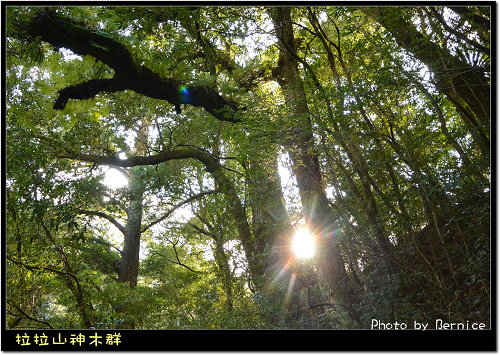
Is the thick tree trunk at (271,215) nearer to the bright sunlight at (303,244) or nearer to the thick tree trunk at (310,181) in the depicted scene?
the bright sunlight at (303,244)

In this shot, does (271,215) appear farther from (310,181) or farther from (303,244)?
A: (310,181)

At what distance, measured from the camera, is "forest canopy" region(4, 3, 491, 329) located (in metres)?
3.28

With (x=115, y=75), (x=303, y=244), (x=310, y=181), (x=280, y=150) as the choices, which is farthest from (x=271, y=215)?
(x=115, y=75)

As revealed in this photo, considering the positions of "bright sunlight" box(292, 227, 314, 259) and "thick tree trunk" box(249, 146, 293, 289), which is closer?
"bright sunlight" box(292, 227, 314, 259)

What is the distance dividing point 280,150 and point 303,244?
1.34m

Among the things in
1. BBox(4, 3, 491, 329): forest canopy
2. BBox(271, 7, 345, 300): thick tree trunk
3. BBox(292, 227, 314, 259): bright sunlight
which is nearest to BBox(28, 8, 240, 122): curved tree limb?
BBox(4, 3, 491, 329): forest canopy

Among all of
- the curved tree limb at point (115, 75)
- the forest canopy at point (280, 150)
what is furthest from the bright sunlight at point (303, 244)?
the curved tree limb at point (115, 75)

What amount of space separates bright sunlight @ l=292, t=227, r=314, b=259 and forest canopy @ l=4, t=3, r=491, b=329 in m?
0.03

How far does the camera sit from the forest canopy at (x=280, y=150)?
3279 mm

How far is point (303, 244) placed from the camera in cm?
468

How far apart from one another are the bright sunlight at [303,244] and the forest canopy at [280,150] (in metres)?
0.03

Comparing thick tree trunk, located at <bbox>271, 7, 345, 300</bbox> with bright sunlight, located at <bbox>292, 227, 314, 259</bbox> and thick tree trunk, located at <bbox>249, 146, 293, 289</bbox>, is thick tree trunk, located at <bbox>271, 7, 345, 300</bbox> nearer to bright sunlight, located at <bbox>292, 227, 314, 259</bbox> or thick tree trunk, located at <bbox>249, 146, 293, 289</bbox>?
bright sunlight, located at <bbox>292, 227, 314, 259</bbox>

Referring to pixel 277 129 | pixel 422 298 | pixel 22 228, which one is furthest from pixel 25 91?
pixel 422 298

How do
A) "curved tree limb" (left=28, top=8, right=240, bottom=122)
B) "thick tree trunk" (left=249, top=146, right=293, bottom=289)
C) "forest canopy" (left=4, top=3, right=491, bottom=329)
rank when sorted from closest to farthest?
"forest canopy" (left=4, top=3, right=491, bottom=329)
"curved tree limb" (left=28, top=8, right=240, bottom=122)
"thick tree trunk" (left=249, top=146, right=293, bottom=289)
